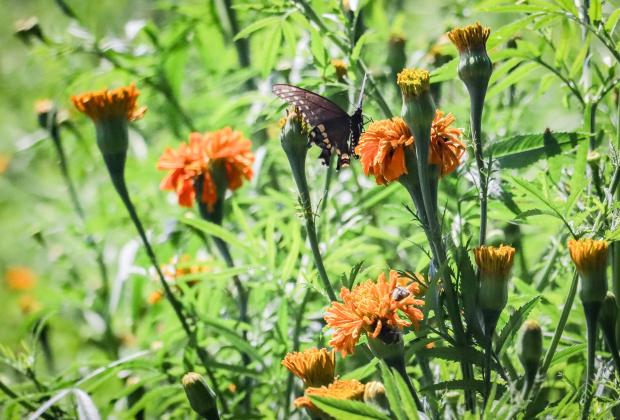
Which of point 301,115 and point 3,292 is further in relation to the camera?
point 3,292

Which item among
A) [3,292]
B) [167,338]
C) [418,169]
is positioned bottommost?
[3,292]

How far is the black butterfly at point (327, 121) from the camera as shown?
1.03m

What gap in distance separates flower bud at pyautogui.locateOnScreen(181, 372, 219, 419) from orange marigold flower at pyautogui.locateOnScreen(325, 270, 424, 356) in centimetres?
20

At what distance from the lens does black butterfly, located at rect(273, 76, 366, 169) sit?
103 cm

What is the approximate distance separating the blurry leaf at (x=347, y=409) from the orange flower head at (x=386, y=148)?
280mm

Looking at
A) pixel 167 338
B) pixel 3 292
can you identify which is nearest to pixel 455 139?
pixel 167 338

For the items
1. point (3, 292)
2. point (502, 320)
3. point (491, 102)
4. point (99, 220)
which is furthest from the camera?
point (3, 292)

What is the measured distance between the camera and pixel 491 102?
1.67m

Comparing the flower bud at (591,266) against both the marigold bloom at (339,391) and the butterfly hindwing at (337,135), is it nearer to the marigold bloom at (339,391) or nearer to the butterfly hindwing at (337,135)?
the marigold bloom at (339,391)

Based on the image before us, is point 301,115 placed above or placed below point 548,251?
above

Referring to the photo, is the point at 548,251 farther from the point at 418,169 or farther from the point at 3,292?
the point at 3,292

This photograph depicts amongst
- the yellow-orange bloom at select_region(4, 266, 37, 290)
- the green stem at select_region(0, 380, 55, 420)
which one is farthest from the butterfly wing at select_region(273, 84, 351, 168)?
the yellow-orange bloom at select_region(4, 266, 37, 290)

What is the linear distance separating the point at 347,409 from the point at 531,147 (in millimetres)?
474

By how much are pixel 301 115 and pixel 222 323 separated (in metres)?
0.41
